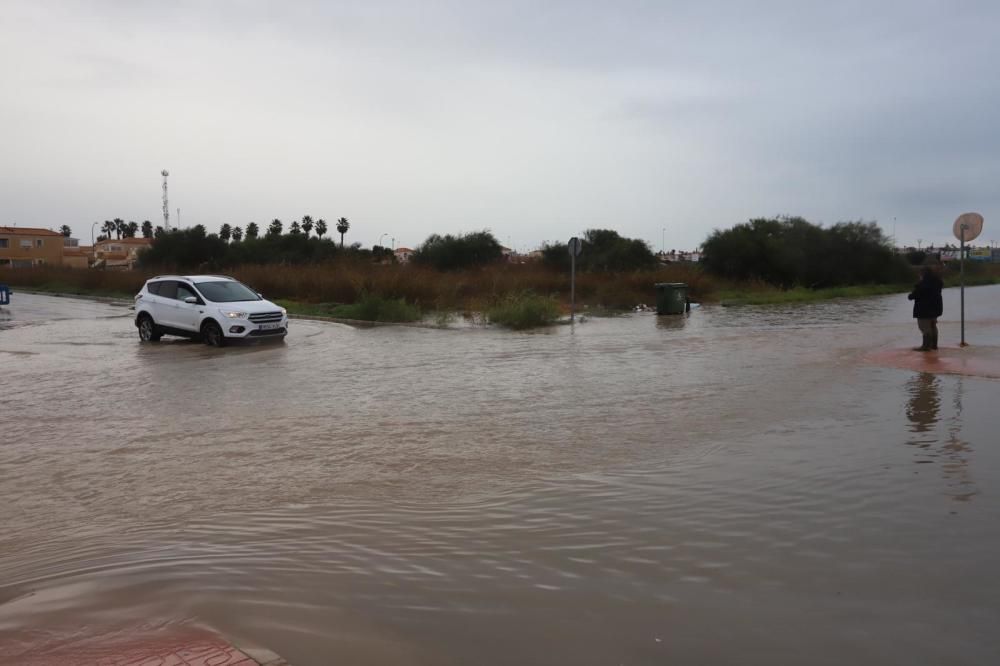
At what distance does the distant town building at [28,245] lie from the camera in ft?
338

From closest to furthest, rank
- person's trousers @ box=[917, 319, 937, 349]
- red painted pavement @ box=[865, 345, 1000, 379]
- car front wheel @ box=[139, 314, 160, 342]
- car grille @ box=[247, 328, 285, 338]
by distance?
red painted pavement @ box=[865, 345, 1000, 379]
person's trousers @ box=[917, 319, 937, 349]
car grille @ box=[247, 328, 285, 338]
car front wheel @ box=[139, 314, 160, 342]

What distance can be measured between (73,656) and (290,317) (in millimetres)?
25486

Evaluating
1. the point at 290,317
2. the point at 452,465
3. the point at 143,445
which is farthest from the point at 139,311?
the point at 452,465

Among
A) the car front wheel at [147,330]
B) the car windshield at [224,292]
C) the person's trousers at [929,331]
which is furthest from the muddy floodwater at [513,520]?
the car front wheel at [147,330]

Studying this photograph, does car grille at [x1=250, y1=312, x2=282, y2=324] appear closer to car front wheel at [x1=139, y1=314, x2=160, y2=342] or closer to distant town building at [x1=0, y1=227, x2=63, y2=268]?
car front wheel at [x1=139, y1=314, x2=160, y2=342]

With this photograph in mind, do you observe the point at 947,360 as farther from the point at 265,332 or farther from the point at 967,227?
the point at 265,332

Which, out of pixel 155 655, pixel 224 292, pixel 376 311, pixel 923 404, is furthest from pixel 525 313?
pixel 155 655

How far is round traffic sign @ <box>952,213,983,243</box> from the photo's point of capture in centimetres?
1662

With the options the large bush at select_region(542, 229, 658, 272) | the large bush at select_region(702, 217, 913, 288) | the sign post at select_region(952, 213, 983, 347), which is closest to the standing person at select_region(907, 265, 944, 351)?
the sign post at select_region(952, 213, 983, 347)

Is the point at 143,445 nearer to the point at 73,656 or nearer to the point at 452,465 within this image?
the point at 452,465

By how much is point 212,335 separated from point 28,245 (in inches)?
3976

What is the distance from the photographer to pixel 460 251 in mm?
65562

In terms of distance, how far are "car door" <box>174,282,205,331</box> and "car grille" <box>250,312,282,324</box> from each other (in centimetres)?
130

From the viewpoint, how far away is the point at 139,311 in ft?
70.1
